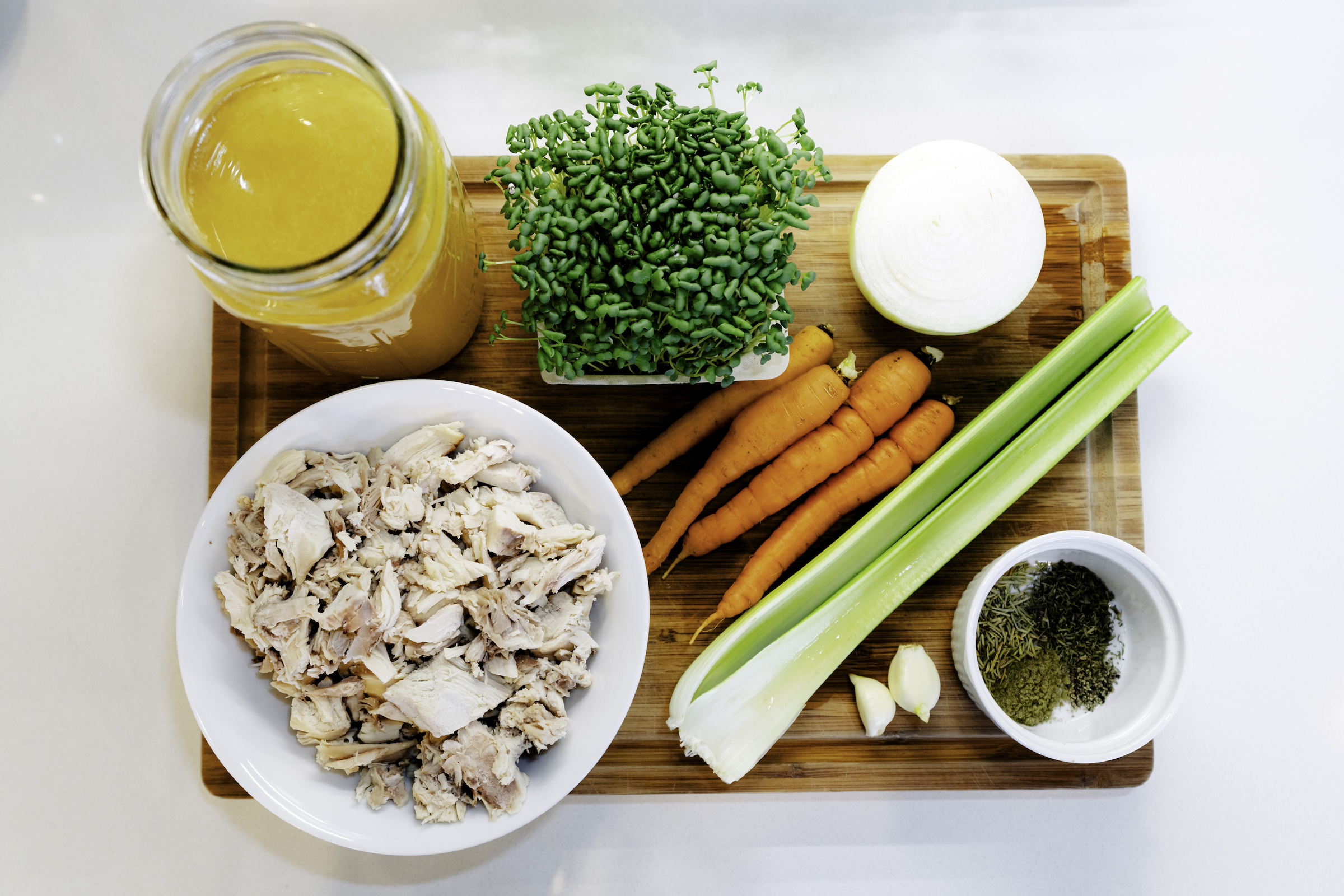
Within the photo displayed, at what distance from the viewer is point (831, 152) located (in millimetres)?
2012

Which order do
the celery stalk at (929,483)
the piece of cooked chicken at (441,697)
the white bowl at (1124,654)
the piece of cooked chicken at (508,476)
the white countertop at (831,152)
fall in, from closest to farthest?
1. the piece of cooked chicken at (441,697)
2. the piece of cooked chicken at (508,476)
3. the white bowl at (1124,654)
4. the celery stalk at (929,483)
5. the white countertop at (831,152)

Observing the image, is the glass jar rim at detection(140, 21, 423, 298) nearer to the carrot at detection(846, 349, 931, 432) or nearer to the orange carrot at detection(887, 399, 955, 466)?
the carrot at detection(846, 349, 931, 432)

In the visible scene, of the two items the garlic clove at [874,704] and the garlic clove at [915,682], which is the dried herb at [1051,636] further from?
the garlic clove at [874,704]

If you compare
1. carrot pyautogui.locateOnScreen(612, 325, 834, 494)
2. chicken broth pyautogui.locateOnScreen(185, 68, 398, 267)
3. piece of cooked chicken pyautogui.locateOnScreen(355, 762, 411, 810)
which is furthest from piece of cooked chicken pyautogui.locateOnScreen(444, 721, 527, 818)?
chicken broth pyautogui.locateOnScreen(185, 68, 398, 267)

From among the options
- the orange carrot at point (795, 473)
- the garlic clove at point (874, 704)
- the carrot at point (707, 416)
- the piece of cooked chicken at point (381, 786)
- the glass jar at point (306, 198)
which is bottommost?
the garlic clove at point (874, 704)

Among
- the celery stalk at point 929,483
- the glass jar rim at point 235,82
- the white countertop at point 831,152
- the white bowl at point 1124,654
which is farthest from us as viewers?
the white countertop at point 831,152

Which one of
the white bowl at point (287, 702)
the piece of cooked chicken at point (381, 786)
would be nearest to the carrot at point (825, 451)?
the white bowl at point (287, 702)

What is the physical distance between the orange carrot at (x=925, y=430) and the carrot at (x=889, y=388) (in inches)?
1.1

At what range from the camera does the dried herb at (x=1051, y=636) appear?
1.80m

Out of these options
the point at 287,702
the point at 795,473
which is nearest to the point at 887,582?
the point at 795,473

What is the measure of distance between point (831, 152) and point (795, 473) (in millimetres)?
807

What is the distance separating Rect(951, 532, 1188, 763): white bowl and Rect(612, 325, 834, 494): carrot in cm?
60

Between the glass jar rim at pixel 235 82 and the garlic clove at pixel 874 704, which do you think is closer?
the glass jar rim at pixel 235 82

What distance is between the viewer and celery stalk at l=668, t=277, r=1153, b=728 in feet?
5.92
